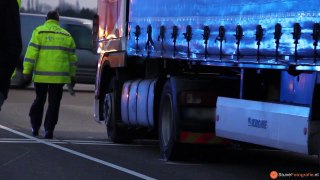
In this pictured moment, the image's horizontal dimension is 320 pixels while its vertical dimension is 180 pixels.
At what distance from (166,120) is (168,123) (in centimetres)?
11

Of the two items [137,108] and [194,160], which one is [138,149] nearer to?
[137,108]

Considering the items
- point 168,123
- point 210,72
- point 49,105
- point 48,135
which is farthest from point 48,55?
point 210,72

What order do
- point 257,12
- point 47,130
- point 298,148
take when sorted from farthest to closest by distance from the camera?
point 47,130 → point 257,12 → point 298,148

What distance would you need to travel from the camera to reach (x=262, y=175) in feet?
30.6

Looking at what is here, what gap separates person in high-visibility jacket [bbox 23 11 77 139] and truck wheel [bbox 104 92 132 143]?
721 mm

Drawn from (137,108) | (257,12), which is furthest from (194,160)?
(257,12)

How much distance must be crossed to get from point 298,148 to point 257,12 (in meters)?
1.67

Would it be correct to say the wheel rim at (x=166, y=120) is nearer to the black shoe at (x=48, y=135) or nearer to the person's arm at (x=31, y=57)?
the black shoe at (x=48, y=135)

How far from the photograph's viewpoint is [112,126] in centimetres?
1300

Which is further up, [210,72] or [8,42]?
[8,42]

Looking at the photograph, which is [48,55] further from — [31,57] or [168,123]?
[168,123]

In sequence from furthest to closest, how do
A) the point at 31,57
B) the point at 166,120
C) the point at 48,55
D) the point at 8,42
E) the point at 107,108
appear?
1. the point at 107,108
2. the point at 48,55
3. the point at 31,57
4. the point at 166,120
5. the point at 8,42

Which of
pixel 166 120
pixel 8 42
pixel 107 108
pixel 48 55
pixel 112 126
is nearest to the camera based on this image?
pixel 8 42

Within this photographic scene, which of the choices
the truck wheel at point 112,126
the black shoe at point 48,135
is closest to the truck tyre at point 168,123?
the truck wheel at point 112,126
